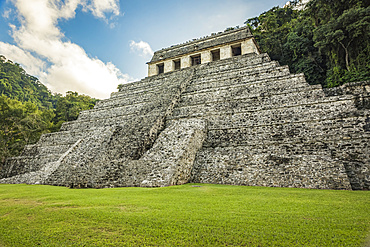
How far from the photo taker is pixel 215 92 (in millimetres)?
11750

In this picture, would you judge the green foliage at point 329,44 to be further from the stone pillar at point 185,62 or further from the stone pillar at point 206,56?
the stone pillar at point 185,62

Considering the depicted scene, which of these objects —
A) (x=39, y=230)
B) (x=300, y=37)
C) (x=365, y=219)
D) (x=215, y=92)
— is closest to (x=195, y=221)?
(x=39, y=230)

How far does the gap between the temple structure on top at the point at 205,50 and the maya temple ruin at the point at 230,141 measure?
491 centimetres

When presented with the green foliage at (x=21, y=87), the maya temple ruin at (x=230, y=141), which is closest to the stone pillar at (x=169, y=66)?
the maya temple ruin at (x=230, y=141)

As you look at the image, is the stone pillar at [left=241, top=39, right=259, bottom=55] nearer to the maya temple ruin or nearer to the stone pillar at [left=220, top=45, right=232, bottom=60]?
the stone pillar at [left=220, top=45, right=232, bottom=60]

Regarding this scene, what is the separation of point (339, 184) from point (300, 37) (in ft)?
57.0

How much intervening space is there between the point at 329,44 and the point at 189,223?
1739cm

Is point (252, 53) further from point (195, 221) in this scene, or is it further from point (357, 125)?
point (195, 221)

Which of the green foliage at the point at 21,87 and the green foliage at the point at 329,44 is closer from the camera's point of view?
the green foliage at the point at 329,44

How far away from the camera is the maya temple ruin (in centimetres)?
585

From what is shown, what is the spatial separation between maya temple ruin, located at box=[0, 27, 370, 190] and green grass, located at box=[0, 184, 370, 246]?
227 centimetres

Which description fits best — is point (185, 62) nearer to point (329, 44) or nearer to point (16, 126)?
point (329, 44)

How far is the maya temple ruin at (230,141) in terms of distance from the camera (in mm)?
5848

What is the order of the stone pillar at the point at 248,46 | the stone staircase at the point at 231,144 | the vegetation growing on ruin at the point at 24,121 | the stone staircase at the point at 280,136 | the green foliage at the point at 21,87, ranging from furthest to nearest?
the green foliage at the point at 21,87, the vegetation growing on ruin at the point at 24,121, the stone pillar at the point at 248,46, the stone staircase at the point at 231,144, the stone staircase at the point at 280,136
